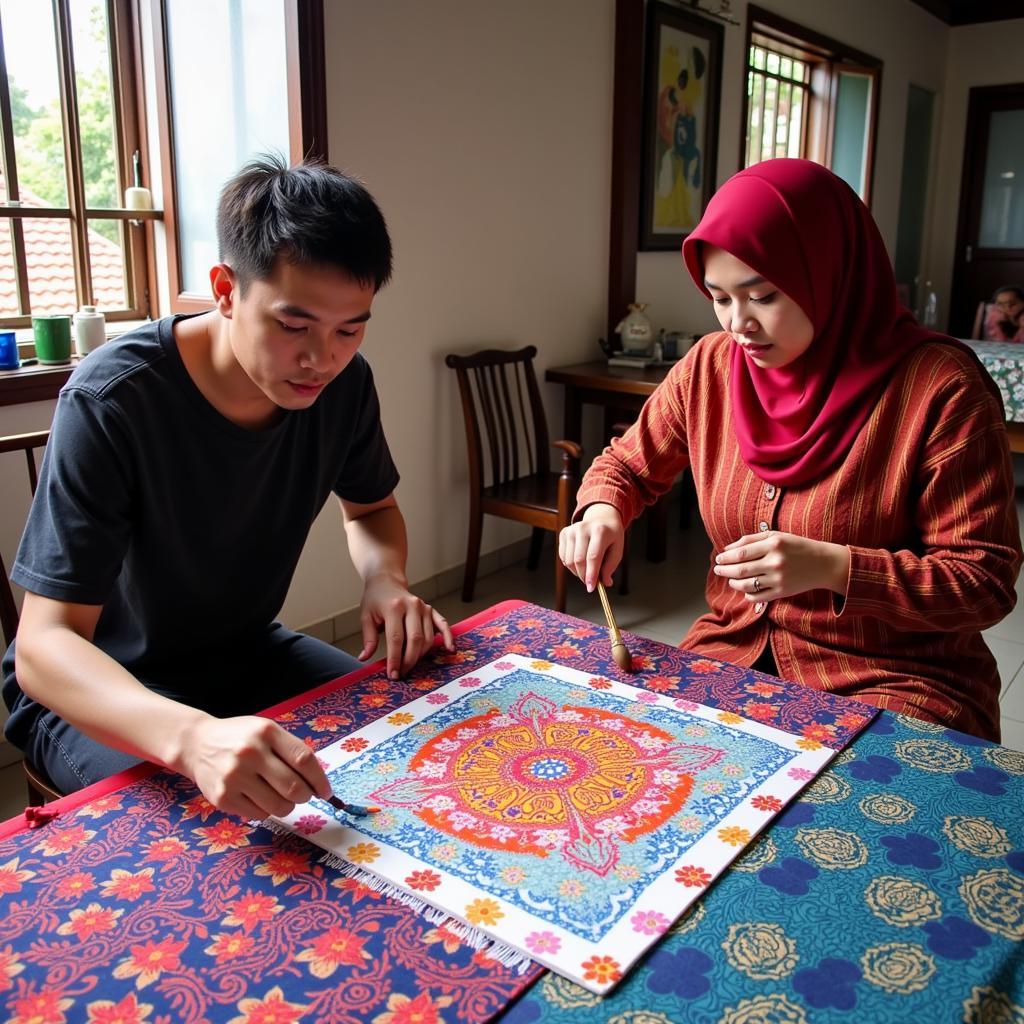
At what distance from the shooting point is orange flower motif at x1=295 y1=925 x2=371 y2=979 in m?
0.70

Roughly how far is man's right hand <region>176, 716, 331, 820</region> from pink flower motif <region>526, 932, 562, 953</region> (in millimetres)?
249

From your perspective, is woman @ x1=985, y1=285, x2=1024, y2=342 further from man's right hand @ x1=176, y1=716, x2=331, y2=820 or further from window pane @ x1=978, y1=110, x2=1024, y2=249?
man's right hand @ x1=176, y1=716, x2=331, y2=820

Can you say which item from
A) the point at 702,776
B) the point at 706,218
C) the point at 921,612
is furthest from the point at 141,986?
the point at 706,218

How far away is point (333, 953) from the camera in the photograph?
720mm

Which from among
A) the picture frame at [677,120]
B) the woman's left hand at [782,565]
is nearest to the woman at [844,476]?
the woman's left hand at [782,565]

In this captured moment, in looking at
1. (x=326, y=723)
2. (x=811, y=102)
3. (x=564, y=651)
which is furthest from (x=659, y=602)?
(x=811, y=102)

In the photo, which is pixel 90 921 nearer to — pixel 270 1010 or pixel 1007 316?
pixel 270 1010

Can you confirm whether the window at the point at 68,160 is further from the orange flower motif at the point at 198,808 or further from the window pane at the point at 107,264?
the orange flower motif at the point at 198,808

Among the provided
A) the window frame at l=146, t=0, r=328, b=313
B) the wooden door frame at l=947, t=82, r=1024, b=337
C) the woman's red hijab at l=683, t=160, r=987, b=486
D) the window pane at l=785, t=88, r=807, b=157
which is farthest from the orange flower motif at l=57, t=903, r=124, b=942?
the wooden door frame at l=947, t=82, r=1024, b=337

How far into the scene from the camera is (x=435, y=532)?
3.46 metres

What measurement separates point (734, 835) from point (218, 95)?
2541 mm

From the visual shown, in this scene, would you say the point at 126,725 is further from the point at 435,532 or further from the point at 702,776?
the point at 435,532

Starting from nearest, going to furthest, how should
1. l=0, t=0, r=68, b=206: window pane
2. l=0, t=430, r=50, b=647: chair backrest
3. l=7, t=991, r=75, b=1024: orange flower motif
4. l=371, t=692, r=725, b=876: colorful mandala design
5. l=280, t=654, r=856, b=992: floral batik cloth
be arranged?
l=7, t=991, r=75, b=1024: orange flower motif
l=280, t=654, r=856, b=992: floral batik cloth
l=371, t=692, r=725, b=876: colorful mandala design
l=0, t=430, r=50, b=647: chair backrest
l=0, t=0, r=68, b=206: window pane

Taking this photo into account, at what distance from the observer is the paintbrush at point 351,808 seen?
2.96 feet
